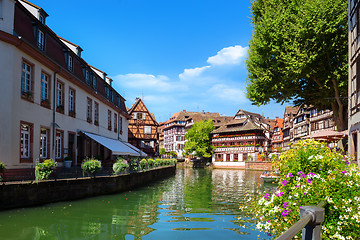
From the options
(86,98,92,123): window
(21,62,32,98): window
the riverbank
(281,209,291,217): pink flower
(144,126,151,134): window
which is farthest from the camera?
(144,126,151,134): window

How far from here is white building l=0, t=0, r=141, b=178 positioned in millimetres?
14461

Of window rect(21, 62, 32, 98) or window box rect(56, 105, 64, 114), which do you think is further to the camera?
window box rect(56, 105, 64, 114)

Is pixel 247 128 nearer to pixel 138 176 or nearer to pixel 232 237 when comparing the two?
pixel 138 176

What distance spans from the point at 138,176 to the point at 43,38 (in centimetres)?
1132

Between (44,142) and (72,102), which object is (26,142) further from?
(72,102)

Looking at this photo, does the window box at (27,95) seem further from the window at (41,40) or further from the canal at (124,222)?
the canal at (124,222)

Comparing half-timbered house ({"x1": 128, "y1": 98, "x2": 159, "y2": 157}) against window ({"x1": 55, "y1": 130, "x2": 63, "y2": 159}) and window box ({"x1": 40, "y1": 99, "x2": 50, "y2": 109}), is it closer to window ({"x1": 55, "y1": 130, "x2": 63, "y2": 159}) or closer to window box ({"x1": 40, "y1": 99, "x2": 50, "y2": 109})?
window ({"x1": 55, "y1": 130, "x2": 63, "y2": 159})

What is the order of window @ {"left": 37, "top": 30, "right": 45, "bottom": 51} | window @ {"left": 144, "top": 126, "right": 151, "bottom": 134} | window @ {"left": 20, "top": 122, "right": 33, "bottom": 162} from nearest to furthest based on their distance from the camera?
window @ {"left": 20, "top": 122, "right": 33, "bottom": 162}, window @ {"left": 37, "top": 30, "right": 45, "bottom": 51}, window @ {"left": 144, "top": 126, "right": 151, "bottom": 134}

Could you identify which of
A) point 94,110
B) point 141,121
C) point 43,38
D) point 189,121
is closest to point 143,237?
point 43,38

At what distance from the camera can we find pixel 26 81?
1639 centimetres

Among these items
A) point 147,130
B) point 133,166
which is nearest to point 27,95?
point 133,166

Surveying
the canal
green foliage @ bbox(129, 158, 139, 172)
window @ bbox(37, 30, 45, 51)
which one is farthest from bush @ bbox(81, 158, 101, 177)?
window @ bbox(37, 30, 45, 51)

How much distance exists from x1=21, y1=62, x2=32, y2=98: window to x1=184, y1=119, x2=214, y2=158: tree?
6034 centimetres

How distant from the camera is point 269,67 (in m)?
20.4
